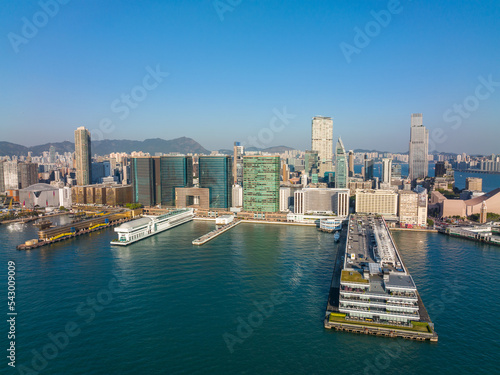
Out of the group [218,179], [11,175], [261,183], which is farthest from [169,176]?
[11,175]

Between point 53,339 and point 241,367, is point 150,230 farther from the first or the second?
point 241,367

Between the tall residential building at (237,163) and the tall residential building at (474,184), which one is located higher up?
the tall residential building at (237,163)

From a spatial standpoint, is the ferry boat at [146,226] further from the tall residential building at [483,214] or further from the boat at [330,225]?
the tall residential building at [483,214]

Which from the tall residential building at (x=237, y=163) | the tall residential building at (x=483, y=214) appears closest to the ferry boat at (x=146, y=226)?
the tall residential building at (x=237, y=163)

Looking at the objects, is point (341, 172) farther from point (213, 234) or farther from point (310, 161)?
point (213, 234)

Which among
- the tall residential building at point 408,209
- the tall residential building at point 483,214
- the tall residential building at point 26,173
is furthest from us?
the tall residential building at point 26,173

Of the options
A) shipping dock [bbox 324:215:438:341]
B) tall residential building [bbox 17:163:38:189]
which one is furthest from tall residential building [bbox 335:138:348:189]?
tall residential building [bbox 17:163:38:189]

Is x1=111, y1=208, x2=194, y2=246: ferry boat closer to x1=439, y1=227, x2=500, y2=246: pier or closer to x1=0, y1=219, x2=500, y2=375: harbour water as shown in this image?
x1=0, y1=219, x2=500, y2=375: harbour water
